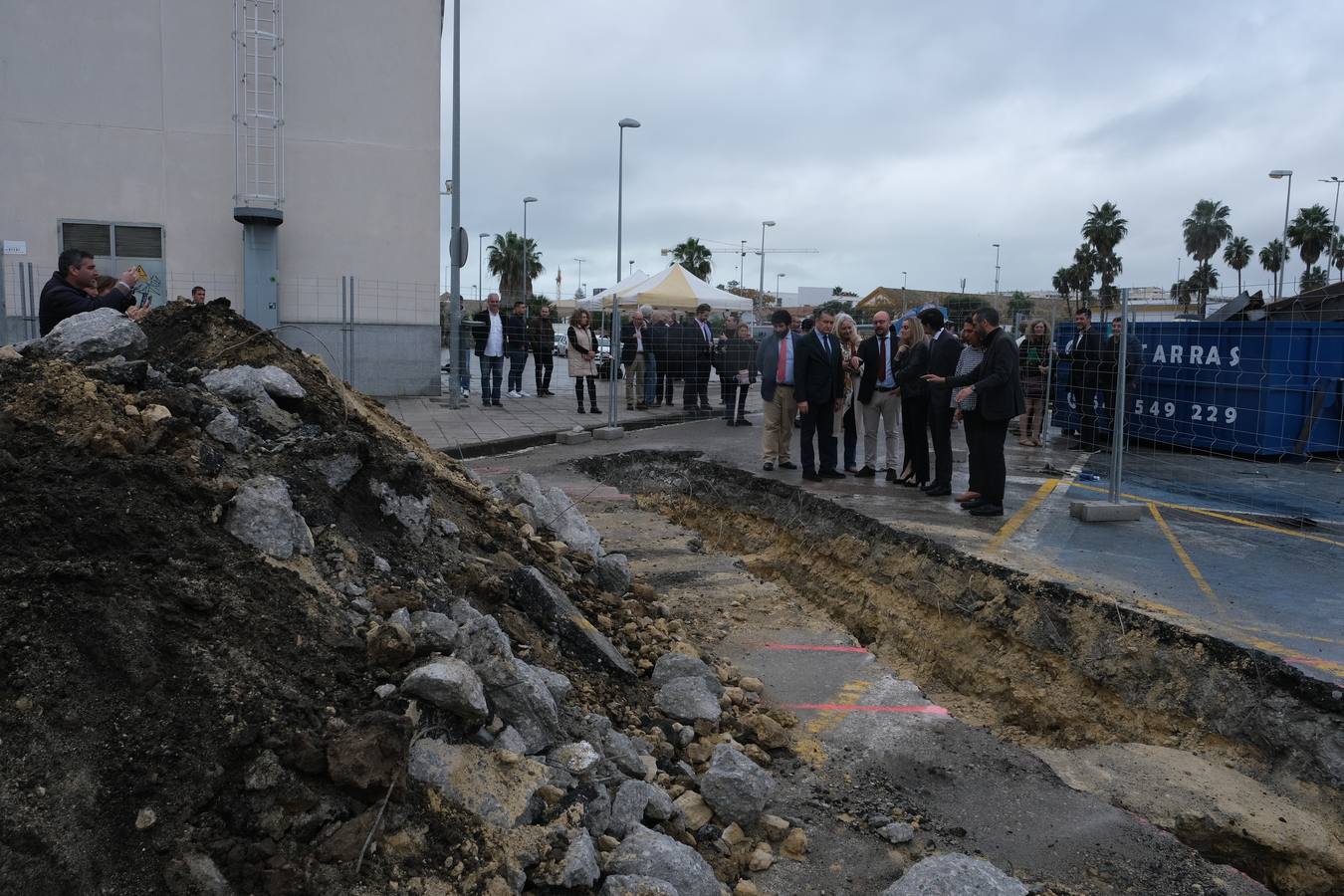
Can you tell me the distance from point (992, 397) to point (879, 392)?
7.14ft

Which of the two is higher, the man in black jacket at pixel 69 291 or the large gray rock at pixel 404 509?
the man in black jacket at pixel 69 291

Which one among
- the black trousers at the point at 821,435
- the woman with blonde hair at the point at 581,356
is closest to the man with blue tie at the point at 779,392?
the black trousers at the point at 821,435

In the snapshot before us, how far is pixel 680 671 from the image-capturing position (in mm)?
4414

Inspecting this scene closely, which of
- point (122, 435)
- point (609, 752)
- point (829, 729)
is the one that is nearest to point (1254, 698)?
point (829, 729)

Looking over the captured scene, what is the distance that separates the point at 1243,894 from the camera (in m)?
3.32

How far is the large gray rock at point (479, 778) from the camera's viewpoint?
3.03 metres

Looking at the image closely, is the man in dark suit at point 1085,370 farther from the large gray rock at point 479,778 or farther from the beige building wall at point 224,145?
the beige building wall at point 224,145

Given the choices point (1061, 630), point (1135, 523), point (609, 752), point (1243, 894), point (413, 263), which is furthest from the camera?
point (413, 263)

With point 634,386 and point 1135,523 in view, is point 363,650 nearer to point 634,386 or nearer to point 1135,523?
point 1135,523

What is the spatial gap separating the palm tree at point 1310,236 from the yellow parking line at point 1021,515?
59034 millimetres

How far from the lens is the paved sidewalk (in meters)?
12.2

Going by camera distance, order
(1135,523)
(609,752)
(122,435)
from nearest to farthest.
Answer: (609,752) < (122,435) < (1135,523)

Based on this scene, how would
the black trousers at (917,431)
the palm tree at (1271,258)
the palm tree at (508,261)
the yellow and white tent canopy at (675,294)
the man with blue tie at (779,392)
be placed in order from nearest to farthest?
the black trousers at (917,431)
the man with blue tie at (779,392)
the yellow and white tent canopy at (675,294)
the palm tree at (1271,258)
the palm tree at (508,261)

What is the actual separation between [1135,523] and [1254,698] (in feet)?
11.8
